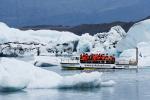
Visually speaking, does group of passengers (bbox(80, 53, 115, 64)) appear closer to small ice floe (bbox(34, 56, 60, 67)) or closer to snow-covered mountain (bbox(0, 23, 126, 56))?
small ice floe (bbox(34, 56, 60, 67))

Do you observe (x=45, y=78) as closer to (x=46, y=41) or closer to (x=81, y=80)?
(x=81, y=80)

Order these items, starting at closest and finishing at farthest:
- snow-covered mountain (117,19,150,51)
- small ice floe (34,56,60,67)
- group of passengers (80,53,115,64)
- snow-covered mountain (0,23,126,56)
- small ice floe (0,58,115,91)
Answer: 1. small ice floe (0,58,115,91)
2. group of passengers (80,53,115,64)
3. small ice floe (34,56,60,67)
4. snow-covered mountain (117,19,150,51)
5. snow-covered mountain (0,23,126,56)

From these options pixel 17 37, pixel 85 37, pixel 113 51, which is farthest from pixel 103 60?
pixel 17 37

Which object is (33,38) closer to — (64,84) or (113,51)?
(113,51)

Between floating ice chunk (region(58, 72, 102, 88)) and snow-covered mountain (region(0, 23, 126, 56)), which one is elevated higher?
snow-covered mountain (region(0, 23, 126, 56))

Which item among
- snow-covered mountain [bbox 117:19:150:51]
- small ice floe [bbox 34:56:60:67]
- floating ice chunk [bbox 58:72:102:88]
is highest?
snow-covered mountain [bbox 117:19:150:51]

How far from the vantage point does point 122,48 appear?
50094 mm

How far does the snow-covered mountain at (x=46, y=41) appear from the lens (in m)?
70.2

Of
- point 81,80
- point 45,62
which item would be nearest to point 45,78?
point 81,80

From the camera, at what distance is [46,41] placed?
3457 inches

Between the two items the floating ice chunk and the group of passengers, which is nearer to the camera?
the floating ice chunk

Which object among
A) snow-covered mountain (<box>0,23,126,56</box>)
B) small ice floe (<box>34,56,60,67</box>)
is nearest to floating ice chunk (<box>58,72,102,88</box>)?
small ice floe (<box>34,56,60,67</box>)

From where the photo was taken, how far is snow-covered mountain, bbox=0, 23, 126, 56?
7025 centimetres

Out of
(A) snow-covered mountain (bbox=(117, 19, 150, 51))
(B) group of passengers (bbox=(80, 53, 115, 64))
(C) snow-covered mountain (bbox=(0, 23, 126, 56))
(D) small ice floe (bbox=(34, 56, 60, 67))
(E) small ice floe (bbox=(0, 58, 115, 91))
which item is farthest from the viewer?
(C) snow-covered mountain (bbox=(0, 23, 126, 56))
